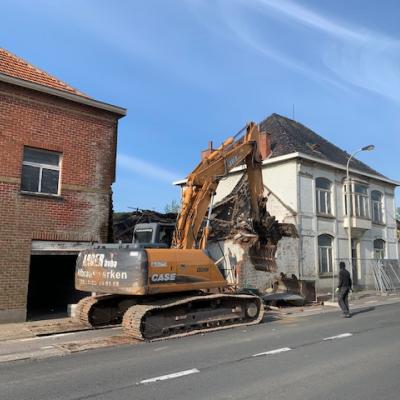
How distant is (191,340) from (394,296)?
56.1ft

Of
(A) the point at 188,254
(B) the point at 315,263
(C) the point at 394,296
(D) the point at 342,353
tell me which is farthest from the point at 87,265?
(C) the point at 394,296

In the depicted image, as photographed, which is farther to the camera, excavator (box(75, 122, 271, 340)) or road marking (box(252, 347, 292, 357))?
excavator (box(75, 122, 271, 340))

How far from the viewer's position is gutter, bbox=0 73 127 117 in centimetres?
1360

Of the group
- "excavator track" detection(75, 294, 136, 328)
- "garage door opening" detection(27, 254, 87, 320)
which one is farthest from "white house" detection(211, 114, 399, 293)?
"excavator track" detection(75, 294, 136, 328)

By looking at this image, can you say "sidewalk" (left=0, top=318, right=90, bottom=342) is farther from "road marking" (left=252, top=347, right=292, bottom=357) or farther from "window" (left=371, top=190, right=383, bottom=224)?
"window" (left=371, top=190, right=383, bottom=224)

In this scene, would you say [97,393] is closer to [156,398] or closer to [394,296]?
[156,398]

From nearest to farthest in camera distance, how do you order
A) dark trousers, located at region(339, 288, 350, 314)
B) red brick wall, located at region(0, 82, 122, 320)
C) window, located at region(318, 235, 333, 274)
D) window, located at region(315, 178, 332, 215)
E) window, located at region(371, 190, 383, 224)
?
red brick wall, located at region(0, 82, 122, 320) < dark trousers, located at region(339, 288, 350, 314) < window, located at region(318, 235, 333, 274) < window, located at region(315, 178, 332, 215) < window, located at region(371, 190, 383, 224)

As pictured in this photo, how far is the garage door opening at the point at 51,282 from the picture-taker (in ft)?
54.3

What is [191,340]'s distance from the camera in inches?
403

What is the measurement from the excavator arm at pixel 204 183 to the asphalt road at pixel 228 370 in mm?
2970

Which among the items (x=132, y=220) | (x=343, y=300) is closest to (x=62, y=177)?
(x=132, y=220)

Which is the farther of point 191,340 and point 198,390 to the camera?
point 191,340

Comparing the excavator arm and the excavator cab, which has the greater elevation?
the excavator arm

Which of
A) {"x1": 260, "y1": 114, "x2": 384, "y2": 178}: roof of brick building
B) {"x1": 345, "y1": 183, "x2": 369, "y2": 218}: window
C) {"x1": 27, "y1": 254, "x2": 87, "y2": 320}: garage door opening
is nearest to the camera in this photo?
{"x1": 27, "y1": 254, "x2": 87, "y2": 320}: garage door opening
